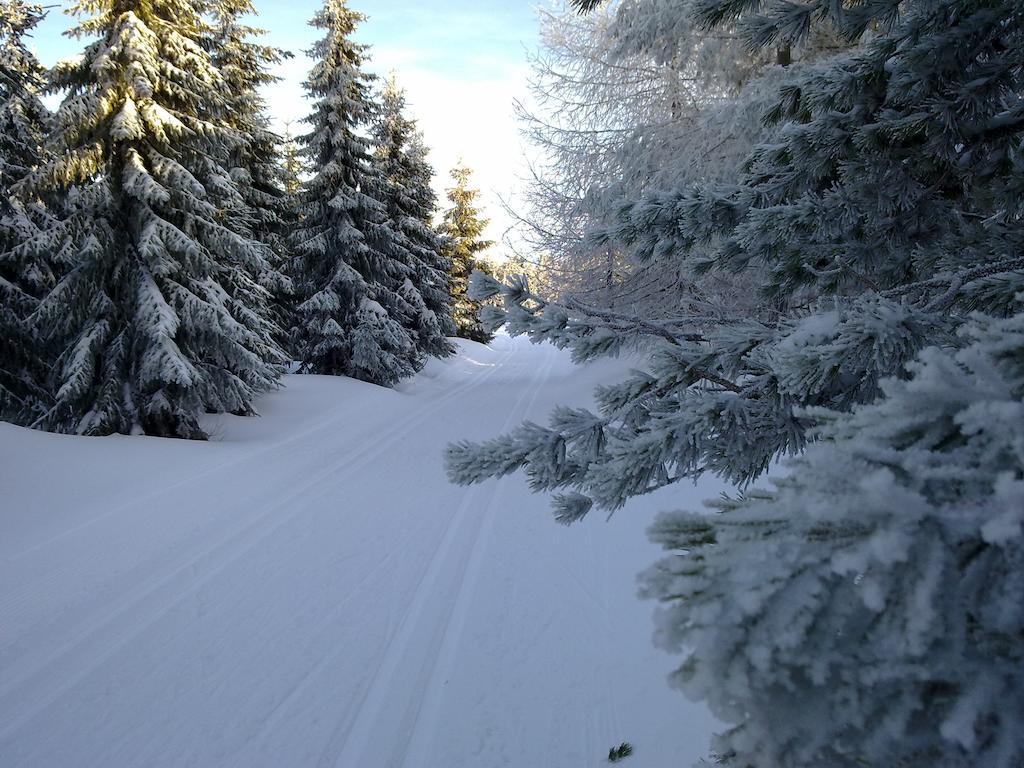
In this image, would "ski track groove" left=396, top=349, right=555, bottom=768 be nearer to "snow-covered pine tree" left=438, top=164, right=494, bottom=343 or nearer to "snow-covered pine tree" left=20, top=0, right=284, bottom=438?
"snow-covered pine tree" left=20, top=0, right=284, bottom=438

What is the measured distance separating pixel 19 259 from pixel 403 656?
1365 cm

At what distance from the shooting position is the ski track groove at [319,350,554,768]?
136 inches

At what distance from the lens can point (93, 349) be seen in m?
10.2

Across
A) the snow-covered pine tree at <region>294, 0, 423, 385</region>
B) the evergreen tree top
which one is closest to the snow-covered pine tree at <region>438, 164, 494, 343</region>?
the evergreen tree top

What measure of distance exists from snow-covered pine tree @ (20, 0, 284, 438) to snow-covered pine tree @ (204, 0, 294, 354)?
4.56 meters

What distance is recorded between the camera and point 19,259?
12055mm

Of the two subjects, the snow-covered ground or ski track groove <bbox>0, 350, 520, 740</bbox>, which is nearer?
the snow-covered ground

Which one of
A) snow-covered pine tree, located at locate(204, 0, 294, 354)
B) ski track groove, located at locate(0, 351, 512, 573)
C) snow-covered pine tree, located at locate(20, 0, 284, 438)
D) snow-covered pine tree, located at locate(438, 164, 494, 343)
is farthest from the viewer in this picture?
snow-covered pine tree, located at locate(438, 164, 494, 343)

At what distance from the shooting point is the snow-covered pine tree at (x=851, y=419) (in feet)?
2.12

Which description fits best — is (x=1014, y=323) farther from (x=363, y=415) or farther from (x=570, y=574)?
(x=363, y=415)

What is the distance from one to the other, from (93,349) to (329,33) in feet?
43.3

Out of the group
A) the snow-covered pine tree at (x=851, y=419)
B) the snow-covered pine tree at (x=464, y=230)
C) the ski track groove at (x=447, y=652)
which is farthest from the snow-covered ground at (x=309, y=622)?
the snow-covered pine tree at (x=464, y=230)

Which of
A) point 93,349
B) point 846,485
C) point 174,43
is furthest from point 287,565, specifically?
point 174,43

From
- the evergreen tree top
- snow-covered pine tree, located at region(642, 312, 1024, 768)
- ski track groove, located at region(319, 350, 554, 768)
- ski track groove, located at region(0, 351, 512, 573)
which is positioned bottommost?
ski track groove, located at region(319, 350, 554, 768)
